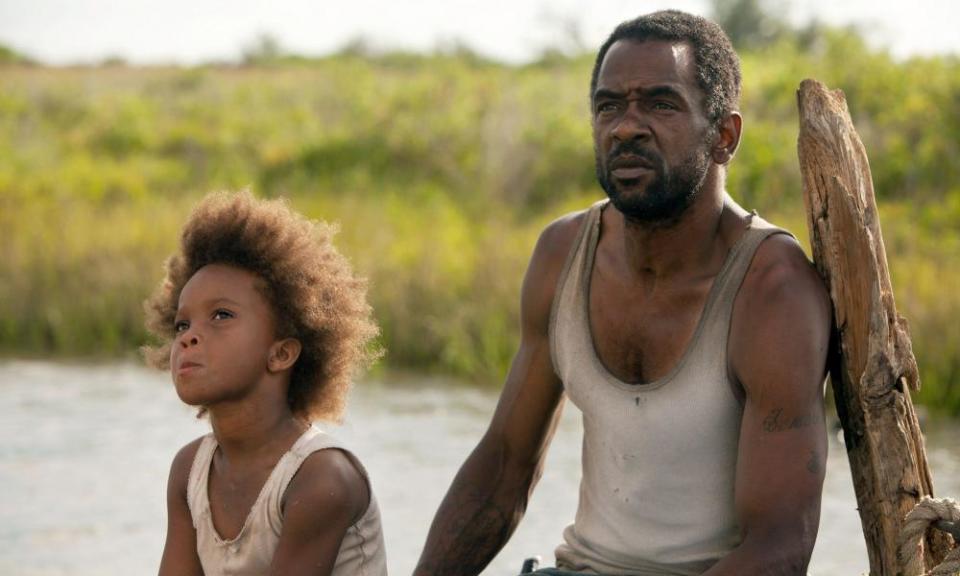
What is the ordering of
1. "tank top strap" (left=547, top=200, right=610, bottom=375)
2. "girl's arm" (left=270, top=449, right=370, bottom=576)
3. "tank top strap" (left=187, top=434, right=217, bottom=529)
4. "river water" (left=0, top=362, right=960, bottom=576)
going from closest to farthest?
"girl's arm" (left=270, top=449, right=370, bottom=576) → "tank top strap" (left=187, top=434, right=217, bottom=529) → "tank top strap" (left=547, top=200, right=610, bottom=375) → "river water" (left=0, top=362, right=960, bottom=576)

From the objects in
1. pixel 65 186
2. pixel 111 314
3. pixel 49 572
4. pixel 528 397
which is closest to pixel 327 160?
pixel 65 186

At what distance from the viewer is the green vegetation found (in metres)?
9.84

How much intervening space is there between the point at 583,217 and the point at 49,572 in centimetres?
369

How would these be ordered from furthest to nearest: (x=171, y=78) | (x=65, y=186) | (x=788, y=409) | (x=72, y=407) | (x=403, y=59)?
(x=403, y=59), (x=171, y=78), (x=65, y=186), (x=72, y=407), (x=788, y=409)

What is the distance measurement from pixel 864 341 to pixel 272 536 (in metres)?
1.23

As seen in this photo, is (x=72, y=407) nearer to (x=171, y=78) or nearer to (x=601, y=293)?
(x=601, y=293)

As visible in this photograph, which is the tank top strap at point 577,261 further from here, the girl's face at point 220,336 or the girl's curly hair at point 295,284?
the girl's face at point 220,336

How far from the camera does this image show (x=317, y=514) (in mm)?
3098

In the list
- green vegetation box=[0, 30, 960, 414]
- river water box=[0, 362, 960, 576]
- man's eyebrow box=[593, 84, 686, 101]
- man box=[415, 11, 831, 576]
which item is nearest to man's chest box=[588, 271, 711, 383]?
man box=[415, 11, 831, 576]

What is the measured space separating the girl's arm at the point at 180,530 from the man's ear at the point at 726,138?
1.25m

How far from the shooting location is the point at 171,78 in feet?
94.4

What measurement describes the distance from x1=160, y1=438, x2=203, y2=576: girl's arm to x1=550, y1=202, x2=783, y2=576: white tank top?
819 millimetres

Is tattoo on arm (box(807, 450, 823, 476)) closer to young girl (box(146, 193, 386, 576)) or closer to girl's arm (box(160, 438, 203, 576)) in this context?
young girl (box(146, 193, 386, 576))

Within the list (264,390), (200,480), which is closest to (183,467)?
(200,480)
